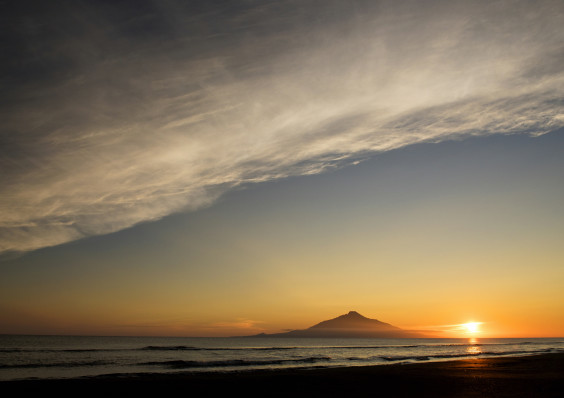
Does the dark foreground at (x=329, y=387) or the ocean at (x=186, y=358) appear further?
the ocean at (x=186, y=358)

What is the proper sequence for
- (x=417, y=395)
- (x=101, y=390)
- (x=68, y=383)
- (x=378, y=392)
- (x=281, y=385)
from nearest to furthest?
(x=417, y=395) → (x=378, y=392) → (x=101, y=390) → (x=281, y=385) → (x=68, y=383)

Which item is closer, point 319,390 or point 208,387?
point 319,390

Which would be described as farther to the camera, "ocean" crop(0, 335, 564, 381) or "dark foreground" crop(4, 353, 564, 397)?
"ocean" crop(0, 335, 564, 381)

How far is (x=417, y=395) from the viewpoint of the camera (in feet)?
53.8

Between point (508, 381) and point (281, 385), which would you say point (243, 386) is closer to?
point (281, 385)

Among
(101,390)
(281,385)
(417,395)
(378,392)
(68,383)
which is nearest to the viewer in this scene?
(417,395)

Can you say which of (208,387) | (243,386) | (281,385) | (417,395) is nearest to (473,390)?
(417,395)

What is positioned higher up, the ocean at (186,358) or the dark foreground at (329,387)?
the dark foreground at (329,387)

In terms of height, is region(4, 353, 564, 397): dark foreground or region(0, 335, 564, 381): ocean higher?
region(4, 353, 564, 397): dark foreground

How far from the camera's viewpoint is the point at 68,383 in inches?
861

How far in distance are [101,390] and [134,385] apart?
2074 mm

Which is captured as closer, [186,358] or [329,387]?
[329,387]

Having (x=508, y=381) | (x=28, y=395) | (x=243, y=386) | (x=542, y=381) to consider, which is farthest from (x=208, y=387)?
(x=542, y=381)

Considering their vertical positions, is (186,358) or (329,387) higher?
(329,387)
